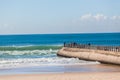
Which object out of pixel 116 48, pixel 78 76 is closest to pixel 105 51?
pixel 116 48

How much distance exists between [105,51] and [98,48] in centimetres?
272

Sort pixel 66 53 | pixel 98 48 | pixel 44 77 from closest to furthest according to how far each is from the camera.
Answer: pixel 44 77 → pixel 98 48 → pixel 66 53

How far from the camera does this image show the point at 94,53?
44562 millimetres

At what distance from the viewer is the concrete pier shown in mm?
40125

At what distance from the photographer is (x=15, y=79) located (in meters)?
27.3

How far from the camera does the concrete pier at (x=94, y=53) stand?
132ft

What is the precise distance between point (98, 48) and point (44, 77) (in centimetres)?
1826

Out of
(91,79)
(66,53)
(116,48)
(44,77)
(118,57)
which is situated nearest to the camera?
(91,79)

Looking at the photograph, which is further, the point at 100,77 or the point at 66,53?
the point at 66,53

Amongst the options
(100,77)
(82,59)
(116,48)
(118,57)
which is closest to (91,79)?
(100,77)

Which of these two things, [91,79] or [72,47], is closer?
[91,79]

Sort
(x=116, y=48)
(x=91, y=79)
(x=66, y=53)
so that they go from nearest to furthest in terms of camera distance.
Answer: (x=91, y=79), (x=116, y=48), (x=66, y=53)

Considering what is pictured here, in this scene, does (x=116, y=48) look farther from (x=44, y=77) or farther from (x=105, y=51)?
(x=44, y=77)

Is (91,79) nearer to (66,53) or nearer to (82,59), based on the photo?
(82,59)
